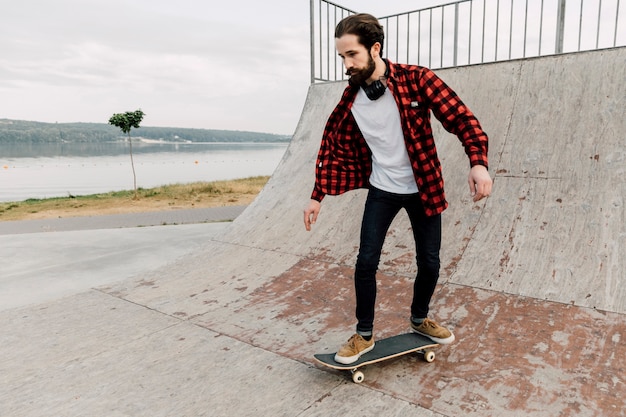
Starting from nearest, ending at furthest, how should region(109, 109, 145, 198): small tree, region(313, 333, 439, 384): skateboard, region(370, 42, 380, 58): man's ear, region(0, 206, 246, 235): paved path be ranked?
1. region(370, 42, 380, 58): man's ear
2. region(313, 333, 439, 384): skateboard
3. region(0, 206, 246, 235): paved path
4. region(109, 109, 145, 198): small tree

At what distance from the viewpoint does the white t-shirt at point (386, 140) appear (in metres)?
2.27

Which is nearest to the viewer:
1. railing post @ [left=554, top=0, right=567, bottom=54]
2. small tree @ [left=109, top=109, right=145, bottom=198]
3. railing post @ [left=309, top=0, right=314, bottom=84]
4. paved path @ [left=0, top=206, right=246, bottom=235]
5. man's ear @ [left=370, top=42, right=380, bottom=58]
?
man's ear @ [left=370, top=42, right=380, bottom=58]

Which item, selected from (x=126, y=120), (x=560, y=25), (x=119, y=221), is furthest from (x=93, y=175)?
(x=560, y=25)

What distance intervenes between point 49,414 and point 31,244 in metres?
5.09

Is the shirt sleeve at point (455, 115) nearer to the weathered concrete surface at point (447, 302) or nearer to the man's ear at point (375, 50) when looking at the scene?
the man's ear at point (375, 50)

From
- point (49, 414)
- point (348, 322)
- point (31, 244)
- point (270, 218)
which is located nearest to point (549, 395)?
point (348, 322)

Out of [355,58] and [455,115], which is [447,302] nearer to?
[455,115]

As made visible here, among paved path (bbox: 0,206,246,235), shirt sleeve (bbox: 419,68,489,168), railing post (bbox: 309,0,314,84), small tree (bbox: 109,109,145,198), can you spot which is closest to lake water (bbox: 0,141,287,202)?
small tree (bbox: 109,109,145,198)

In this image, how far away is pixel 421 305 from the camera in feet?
8.36

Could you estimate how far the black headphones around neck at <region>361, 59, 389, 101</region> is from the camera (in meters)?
2.23

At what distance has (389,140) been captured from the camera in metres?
2.28

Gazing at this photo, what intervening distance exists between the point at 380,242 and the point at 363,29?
1.07 meters

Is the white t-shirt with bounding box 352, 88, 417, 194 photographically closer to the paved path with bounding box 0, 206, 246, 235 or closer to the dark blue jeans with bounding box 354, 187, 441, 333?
the dark blue jeans with bounding box 354, 187, 441, 333

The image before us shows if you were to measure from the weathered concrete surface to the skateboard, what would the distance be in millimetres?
83
